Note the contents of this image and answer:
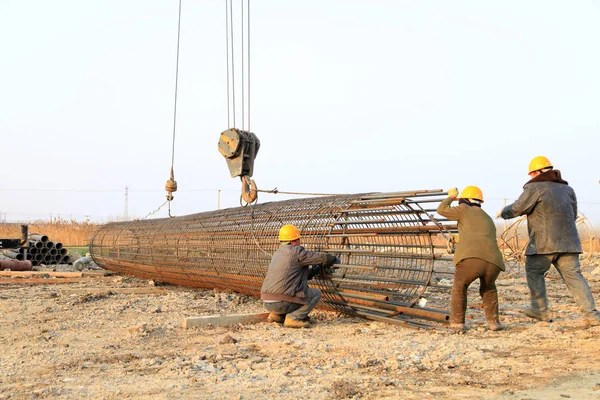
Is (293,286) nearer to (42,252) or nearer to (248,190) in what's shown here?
(248,190)

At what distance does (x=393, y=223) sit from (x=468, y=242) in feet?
2.98

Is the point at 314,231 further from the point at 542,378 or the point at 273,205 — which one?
the point at 542,378

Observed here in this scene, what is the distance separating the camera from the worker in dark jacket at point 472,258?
18.5ft

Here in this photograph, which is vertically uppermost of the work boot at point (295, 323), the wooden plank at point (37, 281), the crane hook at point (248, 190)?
the crane hook at point (248, 190)

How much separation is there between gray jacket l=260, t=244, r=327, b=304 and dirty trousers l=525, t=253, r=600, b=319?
2.20 m

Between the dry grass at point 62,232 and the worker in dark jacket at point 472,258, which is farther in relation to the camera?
the dry grass at point 62,232

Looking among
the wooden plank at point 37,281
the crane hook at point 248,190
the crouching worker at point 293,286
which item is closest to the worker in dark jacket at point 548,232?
the crouching worker at point 293,286

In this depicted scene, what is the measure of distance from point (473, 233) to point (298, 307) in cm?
190

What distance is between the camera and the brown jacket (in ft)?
18.5

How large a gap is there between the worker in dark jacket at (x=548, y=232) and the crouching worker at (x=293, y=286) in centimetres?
210

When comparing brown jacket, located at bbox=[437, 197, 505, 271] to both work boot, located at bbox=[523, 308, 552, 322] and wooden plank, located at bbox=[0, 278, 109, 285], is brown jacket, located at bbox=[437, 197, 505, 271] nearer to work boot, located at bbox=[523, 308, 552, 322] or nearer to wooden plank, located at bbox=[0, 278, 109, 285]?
work boot, located at bbox=[523, 308, 552, 322]

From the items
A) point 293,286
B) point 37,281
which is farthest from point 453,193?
point 37,281

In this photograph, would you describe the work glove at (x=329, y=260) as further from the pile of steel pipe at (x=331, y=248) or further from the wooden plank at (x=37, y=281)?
the wooden plank at (x=37, y=281)

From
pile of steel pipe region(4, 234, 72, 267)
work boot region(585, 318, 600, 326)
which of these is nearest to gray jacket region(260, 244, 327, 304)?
work boot region(585, 318, 600, 326)
